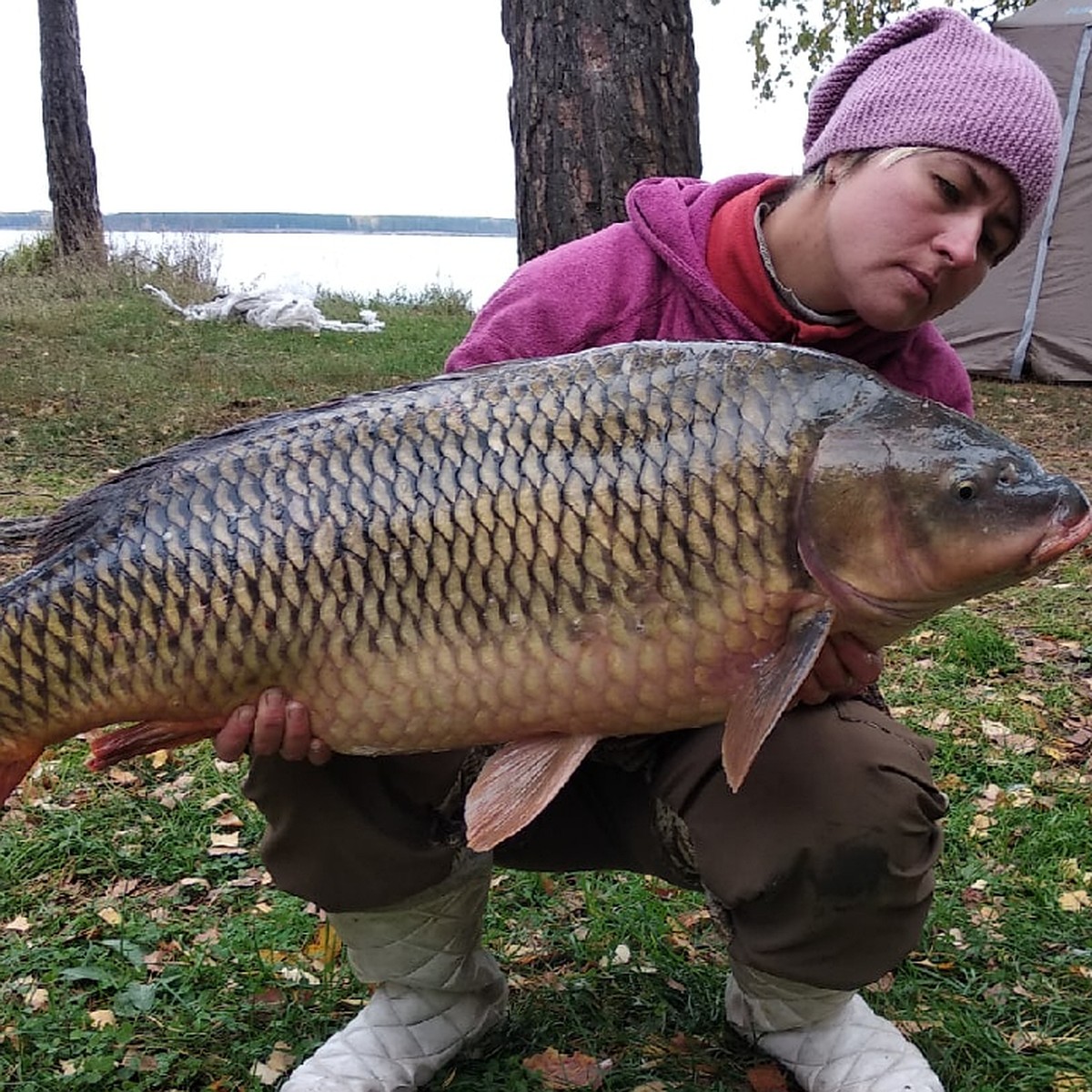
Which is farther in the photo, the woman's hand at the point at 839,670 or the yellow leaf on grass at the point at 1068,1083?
the yellow leaf on grass at the point at 1068,1083

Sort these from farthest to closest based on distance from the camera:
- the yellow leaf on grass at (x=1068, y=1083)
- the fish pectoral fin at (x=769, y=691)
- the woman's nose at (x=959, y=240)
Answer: the yellow leaf on grass at (x=1068, y=1083) → the woman's nose at (x=959, y=240) → the fish pectoral fin at (x=769, y=691)

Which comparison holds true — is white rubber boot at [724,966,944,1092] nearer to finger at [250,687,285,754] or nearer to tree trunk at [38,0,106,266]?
finger at [250,687,285,754]

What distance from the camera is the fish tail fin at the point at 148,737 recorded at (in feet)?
4.60

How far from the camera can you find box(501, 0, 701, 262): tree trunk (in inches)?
133

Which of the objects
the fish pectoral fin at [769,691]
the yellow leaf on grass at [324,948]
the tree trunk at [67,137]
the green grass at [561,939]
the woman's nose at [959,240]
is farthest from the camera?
the tree trunk at [67,137]

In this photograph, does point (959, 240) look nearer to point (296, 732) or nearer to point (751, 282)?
point (751, 282)

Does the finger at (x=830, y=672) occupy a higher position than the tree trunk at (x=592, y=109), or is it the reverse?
the tree trunk at (x=592, y=109)

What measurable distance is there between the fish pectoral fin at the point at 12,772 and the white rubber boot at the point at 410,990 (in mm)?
464

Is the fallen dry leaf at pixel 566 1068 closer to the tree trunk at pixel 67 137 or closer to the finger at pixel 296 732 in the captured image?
the finger at pixel 296 732

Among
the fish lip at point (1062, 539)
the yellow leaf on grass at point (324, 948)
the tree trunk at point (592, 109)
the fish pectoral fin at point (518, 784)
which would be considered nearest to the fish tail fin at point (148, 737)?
the fish pectoral fin at point (518, 784)

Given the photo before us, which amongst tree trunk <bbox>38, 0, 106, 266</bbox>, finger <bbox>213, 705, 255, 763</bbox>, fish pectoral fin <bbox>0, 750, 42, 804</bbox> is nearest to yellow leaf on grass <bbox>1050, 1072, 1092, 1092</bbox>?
finger <bbox>213, 705, 255, 763</bbox>

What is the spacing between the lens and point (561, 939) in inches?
78.9

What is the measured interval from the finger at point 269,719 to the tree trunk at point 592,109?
7.48ft

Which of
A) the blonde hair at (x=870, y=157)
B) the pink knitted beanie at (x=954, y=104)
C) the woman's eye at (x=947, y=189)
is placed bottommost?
the woman's eye at (x=947, y=189)
